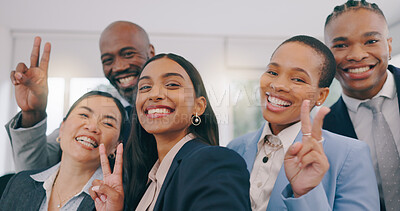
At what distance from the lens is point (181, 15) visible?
457cm

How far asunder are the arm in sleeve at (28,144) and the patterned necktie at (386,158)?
1462mm

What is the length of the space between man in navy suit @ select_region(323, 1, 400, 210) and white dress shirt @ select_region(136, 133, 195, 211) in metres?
0.65

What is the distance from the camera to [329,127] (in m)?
1.42

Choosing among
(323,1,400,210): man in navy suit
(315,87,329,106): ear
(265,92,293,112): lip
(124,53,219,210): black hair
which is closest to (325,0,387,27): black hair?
(323,1,400,210): man in navy suit

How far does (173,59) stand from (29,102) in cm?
78

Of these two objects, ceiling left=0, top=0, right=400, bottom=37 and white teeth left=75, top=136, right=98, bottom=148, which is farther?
ceiling left=0, top=0, right=400, bottom=37

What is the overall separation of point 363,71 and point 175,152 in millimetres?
793

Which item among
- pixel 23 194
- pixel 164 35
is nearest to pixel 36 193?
pixel 23 194

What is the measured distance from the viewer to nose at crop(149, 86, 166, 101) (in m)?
1.16

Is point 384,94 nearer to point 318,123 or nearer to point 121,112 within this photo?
point 318,123

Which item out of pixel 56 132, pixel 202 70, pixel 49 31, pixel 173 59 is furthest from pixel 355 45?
pixel 49 31

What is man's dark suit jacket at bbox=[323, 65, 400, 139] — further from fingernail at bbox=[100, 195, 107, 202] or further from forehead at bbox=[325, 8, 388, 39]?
fingernail at bbox=[100, 195, 107, 202]

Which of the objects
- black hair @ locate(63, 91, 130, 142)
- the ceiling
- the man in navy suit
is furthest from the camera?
the ceiling

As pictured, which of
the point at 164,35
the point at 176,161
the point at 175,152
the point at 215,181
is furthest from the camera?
the point at 164,35
